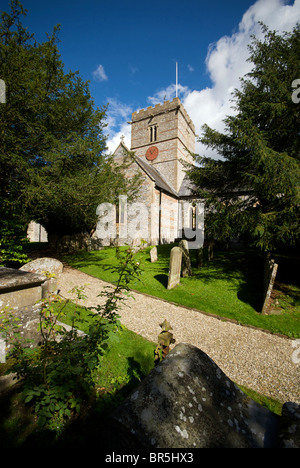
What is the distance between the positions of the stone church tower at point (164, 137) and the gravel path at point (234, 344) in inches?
723

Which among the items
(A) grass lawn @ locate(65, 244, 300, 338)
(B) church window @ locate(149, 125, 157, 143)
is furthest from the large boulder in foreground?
(B) church window @ locate(149, 125, 157, 143)

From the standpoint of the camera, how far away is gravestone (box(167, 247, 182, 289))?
7.66 m

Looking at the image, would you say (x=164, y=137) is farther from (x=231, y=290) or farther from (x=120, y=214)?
(x=231, y=290)

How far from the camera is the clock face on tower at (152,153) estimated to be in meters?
23.9

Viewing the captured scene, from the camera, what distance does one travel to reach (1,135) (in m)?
6.54

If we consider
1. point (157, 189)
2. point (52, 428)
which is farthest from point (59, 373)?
point (157, 189)

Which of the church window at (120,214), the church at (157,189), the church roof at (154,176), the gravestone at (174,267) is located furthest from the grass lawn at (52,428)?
the church roof at (154,176)

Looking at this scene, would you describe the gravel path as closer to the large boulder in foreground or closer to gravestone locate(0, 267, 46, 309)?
gravestone locate(0, 267, 46, 309)

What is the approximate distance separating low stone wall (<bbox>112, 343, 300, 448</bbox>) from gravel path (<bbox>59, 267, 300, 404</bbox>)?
74.0 inches

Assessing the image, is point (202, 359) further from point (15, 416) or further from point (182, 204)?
point (182, 204)

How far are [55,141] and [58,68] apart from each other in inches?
146

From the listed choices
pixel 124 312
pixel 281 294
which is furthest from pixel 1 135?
pixel 281 294

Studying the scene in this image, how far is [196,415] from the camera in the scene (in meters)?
1.08

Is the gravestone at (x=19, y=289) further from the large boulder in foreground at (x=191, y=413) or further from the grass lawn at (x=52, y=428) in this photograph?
the large boulder in foreground at (x=191, y=413)
